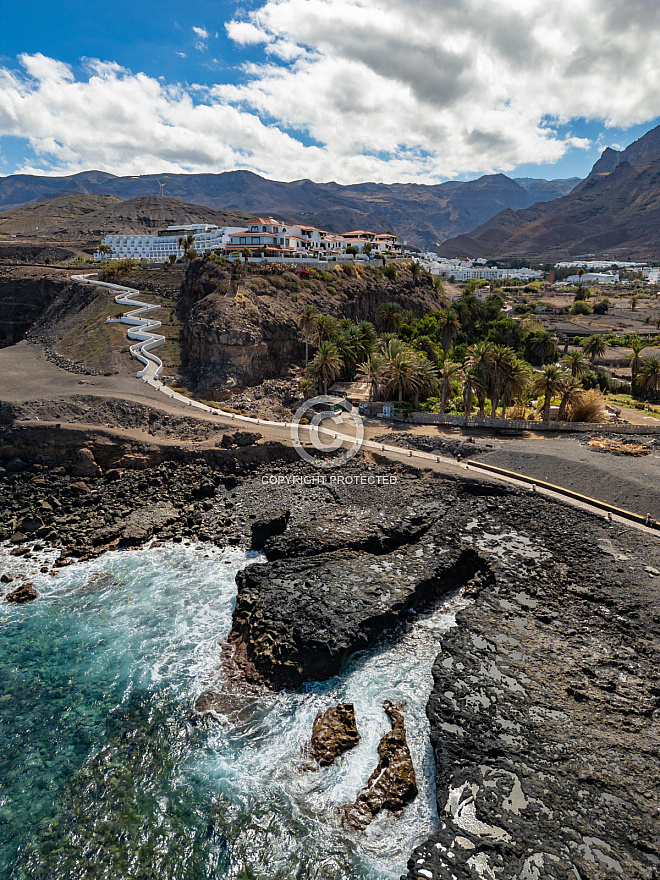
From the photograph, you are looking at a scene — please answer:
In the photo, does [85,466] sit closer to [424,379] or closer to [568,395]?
[424,379]

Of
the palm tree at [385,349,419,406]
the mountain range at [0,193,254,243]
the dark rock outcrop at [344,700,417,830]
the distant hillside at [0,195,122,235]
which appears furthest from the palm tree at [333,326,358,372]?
the distant hillside at [0,195,122,235]

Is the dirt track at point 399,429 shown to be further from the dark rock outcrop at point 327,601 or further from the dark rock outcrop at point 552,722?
the dark rock outcrop at point 327,601

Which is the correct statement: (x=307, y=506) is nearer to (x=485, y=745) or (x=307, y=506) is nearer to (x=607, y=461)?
(x=485, y=745)

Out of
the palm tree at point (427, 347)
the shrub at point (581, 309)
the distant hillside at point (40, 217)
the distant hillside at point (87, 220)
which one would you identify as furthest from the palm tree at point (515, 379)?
the distant hillside at point (40, 217)

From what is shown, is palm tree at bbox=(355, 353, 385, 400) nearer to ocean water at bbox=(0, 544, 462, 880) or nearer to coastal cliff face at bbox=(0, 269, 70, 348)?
ocean water at bbox=(0, 544, 462, 880)

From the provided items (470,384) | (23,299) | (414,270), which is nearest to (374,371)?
(470,384)
